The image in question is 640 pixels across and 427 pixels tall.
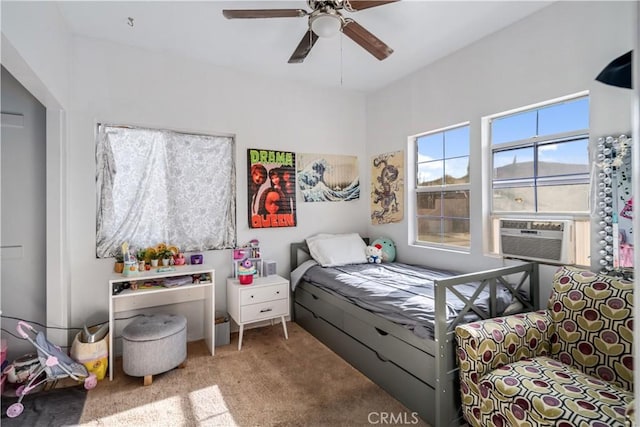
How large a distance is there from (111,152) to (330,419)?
8.86 feet

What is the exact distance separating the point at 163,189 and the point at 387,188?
2.36 meters

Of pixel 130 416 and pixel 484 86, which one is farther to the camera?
pixel 484 86

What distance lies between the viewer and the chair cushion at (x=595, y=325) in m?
1.52

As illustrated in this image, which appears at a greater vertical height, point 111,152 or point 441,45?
point 441,45

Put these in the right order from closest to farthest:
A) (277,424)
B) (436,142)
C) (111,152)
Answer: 1. (277,424)
2. (111,152)
3. (436,142)

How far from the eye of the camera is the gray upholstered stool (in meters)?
2.21

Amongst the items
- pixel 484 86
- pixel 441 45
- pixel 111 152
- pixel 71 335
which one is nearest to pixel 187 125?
pixel 111 152

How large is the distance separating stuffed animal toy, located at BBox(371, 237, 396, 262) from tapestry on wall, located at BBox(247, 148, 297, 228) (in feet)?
3.28

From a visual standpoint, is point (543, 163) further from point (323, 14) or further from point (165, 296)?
point (165, 296)

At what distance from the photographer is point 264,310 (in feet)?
9.36

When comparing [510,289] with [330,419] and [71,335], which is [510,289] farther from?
[71,335]

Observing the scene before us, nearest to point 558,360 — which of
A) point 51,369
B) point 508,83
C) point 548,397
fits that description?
point 548,397

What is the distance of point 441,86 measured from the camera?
118 inches

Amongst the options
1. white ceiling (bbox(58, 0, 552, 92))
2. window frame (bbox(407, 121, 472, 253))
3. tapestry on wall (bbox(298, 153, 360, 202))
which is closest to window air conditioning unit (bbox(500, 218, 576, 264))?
window frame (bbox(407, 121, 472, 253))
